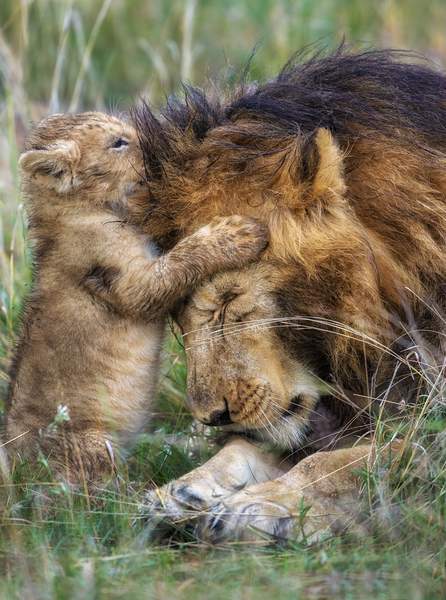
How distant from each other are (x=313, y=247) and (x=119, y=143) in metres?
0.88

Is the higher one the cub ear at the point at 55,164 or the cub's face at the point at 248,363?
the cub ear at the point at 55,164

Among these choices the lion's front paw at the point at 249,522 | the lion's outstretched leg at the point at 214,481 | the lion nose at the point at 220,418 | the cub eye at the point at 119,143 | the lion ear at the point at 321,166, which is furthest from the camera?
the cub eye at the point at 119,143

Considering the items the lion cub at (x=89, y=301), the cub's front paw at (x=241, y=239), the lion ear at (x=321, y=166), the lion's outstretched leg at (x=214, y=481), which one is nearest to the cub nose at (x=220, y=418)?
the lion's outstretched leg at (x=214, y=481)

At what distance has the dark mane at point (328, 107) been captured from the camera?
153 inches

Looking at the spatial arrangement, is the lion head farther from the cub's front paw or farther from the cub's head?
the cub's head

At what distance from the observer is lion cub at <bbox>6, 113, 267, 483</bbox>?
3.95 meters

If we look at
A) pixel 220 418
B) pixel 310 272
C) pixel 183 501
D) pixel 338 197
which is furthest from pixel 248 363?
pixel 338 197

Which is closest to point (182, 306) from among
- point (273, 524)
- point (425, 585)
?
point (273, 524)

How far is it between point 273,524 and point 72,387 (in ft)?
2.97

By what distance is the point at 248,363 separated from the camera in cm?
377

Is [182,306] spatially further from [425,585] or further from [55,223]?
[425,585]

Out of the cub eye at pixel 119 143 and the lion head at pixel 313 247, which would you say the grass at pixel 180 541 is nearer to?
the lion head at pixel 313 247

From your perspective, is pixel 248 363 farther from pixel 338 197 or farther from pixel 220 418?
pixel 338 197

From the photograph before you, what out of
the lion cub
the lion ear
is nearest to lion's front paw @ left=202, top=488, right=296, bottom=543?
the lion cub
